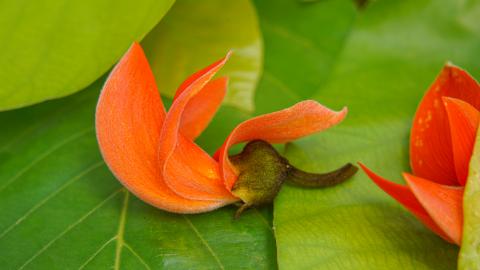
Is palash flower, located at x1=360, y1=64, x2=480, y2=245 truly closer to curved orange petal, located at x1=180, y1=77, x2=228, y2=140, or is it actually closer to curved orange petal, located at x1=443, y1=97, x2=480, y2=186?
curved orange petal, located at x1=443, y1=97, x2=480, y2=186

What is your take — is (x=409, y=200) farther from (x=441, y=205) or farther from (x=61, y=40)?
(x=61, y=40)

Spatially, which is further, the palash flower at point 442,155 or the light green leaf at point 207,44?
the light green leaf at point 207,44

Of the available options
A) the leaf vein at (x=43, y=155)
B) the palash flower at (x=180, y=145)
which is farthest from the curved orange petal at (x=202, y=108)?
the leaf vein at (x=43, y=155)

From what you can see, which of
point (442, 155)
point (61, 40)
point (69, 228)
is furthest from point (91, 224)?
point (442, 155)

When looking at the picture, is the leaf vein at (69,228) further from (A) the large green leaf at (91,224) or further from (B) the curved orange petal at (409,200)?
(B) the curved orange petal at (409,200)

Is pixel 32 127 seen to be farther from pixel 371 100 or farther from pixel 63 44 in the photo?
pixel 371 100

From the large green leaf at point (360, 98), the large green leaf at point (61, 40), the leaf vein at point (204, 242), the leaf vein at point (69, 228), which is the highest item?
the large green leaf at point (61, 40)

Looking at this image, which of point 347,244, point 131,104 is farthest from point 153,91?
point 347,244
